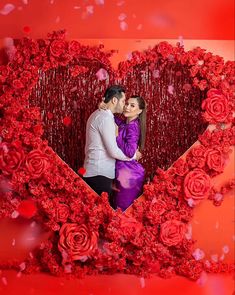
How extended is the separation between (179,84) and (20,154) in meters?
1.04

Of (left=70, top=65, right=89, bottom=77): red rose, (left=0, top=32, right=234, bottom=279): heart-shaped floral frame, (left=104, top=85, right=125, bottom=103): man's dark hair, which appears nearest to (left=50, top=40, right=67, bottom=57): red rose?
(left=0, top=32, right=234, bottom=279): heart-shaped floral frame

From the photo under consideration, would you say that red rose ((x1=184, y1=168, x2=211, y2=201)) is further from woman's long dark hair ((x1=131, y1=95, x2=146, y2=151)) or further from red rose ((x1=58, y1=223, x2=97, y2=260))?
red rose ((x1=58, y1=223, x2=97, y2=260))

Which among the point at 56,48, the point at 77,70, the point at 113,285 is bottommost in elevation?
the point at 113,285

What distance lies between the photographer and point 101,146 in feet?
12.5

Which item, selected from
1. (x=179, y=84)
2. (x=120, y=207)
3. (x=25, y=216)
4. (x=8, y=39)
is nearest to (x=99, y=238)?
(x=120, y=207)

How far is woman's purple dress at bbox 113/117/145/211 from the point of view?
381 centimetres

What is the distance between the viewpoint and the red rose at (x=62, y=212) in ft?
12.4

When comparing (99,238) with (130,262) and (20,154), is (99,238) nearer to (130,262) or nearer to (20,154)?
(130,262)

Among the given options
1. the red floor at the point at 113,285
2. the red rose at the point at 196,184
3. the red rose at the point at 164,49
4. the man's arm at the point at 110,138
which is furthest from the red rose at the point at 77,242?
the red rose at the point at 164,49

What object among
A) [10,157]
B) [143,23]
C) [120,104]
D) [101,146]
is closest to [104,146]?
[101,146]

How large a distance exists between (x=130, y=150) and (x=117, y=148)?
0.08 meters

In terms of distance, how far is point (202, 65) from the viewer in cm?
383

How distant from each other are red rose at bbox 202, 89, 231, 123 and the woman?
1.23ft

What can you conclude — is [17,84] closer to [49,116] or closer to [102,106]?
[49,116]
